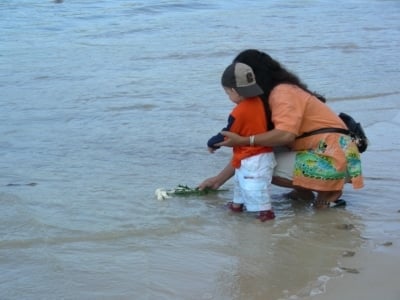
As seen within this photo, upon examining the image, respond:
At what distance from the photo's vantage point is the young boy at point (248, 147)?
14.1 feet

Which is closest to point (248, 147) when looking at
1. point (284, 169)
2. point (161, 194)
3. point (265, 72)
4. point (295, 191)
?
point (284, 169)

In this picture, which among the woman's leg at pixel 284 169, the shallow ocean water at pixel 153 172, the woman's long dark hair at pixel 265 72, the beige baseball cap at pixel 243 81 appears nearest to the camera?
the shallow ocean water at pixel 153 172

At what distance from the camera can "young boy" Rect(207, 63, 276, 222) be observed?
4297 mm

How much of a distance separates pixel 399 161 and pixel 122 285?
2914 mm

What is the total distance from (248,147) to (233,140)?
137 mm

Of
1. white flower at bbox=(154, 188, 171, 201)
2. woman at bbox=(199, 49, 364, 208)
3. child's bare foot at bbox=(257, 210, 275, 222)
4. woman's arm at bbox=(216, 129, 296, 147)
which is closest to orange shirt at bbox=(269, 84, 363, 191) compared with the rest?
woman at bbox=(199, 49, 364, 208)

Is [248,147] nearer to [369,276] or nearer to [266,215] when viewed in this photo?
[266,215]

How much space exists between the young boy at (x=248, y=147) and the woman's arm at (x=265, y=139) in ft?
0.13

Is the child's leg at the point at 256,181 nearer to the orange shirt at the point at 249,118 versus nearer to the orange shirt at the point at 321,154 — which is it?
the orange shirt at the point at 249,118

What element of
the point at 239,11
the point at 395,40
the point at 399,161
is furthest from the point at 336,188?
the point at 239,11

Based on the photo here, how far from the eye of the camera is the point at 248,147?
4422mm

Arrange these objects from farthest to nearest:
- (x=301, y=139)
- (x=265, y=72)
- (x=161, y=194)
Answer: (x=161, y=194) → (x=301, y=139) → (x=265, y=72)

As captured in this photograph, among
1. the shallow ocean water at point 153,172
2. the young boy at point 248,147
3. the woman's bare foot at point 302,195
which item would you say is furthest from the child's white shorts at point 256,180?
the woman's bare foot at point 302,195

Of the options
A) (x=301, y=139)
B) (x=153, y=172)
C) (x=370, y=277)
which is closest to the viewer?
(x=370, y=277)
